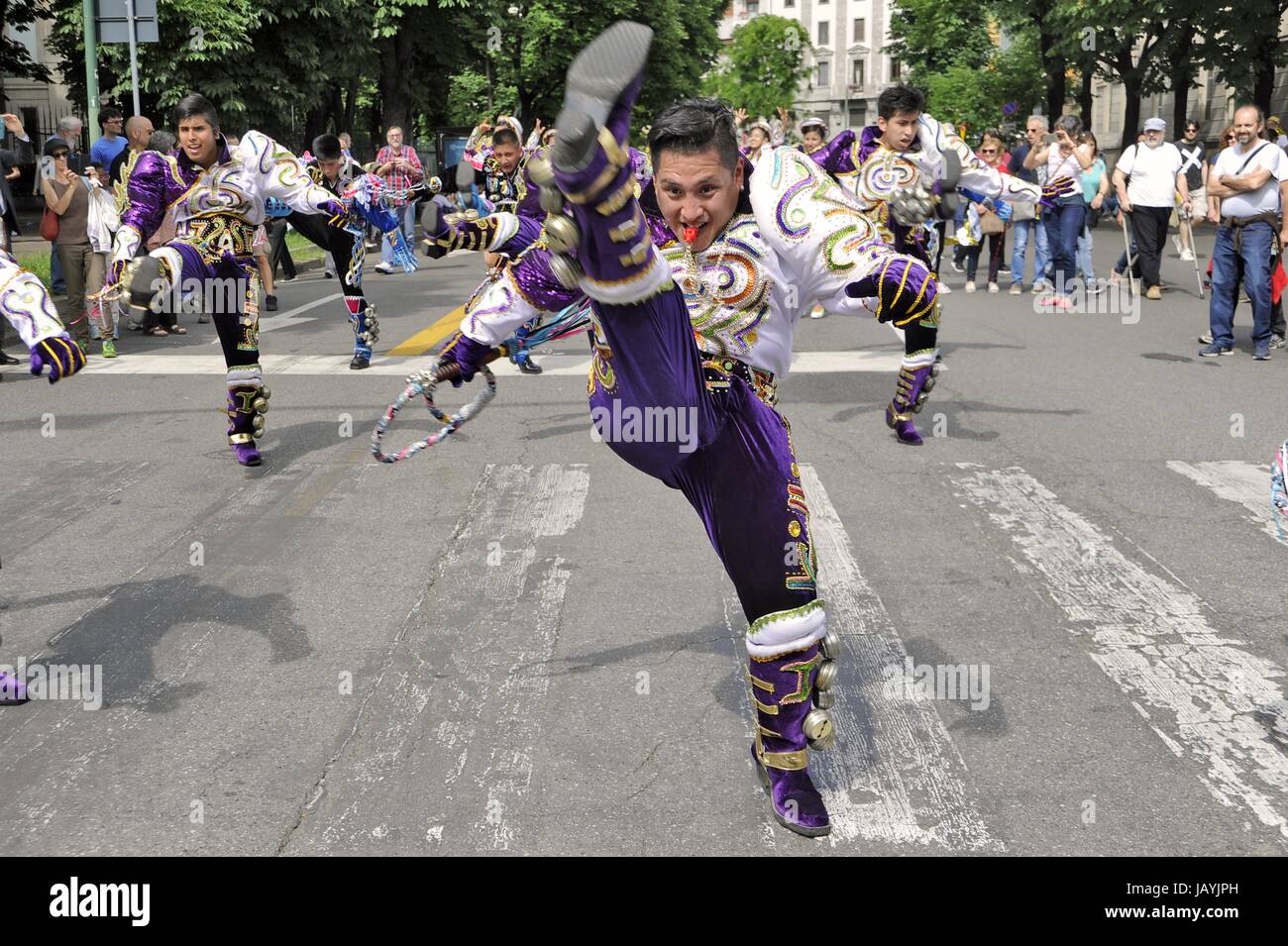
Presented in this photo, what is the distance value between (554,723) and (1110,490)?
13.4 ft

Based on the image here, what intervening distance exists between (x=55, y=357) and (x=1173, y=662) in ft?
12.9

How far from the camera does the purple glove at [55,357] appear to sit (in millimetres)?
4320

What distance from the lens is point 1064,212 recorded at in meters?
16.1

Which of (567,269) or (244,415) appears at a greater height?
(567,269)

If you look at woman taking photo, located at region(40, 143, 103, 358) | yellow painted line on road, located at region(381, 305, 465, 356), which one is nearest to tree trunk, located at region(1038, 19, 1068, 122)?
yellow painted line on road, located at region(381, 305, 465, 356)

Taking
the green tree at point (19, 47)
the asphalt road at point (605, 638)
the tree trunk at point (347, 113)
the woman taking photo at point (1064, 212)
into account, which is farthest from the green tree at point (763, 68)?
the asphalt road at point (605, 638)

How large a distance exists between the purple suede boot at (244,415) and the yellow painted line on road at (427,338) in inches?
144

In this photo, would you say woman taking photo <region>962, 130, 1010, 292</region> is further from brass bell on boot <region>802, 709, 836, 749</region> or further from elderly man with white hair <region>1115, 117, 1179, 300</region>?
brass bell on boot <region>802, 709, 836, 749</region>

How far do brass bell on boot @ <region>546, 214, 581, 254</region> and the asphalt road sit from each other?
1668 millimetres

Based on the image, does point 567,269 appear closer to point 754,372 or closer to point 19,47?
point 754,372

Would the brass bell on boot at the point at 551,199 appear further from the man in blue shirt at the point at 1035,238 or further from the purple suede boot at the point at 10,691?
the man in blue shirt at the point at 1035,238

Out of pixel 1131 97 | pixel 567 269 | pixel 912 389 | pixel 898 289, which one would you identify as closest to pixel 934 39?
pixel 1131 97

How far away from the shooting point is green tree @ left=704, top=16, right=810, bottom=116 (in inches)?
3492
